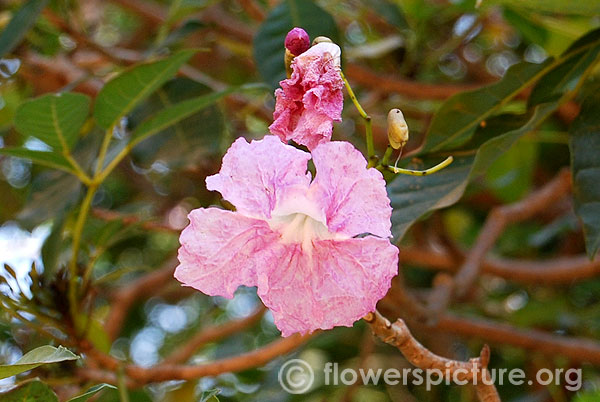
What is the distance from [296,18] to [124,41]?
1491 mm

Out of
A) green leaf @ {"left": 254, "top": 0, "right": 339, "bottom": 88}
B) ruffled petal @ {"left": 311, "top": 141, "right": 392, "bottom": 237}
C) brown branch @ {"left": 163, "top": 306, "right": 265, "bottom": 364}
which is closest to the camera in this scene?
ruffled petal @ {"left": 311, "top": 141, "right": 392, "bottom": 237}

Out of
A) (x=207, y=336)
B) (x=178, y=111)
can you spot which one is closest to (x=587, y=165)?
(x=178, y=111)

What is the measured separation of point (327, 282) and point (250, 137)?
1284 mm

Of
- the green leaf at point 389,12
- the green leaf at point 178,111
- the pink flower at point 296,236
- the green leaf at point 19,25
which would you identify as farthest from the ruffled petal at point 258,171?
the green leaf at point 389,12

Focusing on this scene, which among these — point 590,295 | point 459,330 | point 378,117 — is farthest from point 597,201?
point 590,295

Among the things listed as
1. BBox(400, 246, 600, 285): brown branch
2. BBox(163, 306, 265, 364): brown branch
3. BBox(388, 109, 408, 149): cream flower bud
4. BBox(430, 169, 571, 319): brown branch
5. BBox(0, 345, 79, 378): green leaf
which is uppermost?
BBox(388, 109, 408, 149): cream flower bud

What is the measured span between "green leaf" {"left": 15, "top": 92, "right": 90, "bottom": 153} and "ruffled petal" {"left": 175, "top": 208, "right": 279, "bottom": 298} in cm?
43

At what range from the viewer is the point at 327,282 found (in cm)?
66

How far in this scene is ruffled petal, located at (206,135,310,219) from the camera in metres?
0.63

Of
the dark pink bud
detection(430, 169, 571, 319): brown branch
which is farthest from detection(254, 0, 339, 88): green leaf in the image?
detection(430, 169, 571, 319): brown branch

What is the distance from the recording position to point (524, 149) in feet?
5.89

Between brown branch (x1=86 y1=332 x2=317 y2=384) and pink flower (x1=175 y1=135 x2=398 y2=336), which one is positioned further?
brown branch (x1=86 y1=332 x2=317 y2=384)

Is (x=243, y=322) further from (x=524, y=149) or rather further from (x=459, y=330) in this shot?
(x=524, y=149)

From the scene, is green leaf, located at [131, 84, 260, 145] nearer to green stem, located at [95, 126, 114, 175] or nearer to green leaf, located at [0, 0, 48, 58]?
green stem, located at [95, 126, 114, 175]
